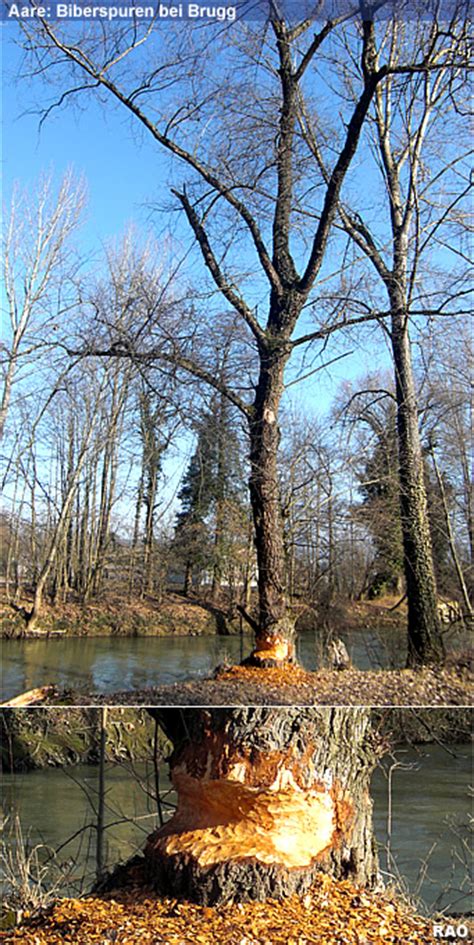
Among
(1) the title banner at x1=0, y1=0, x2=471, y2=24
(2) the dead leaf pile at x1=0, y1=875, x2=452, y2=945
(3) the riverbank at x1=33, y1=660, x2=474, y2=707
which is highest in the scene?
(1) the title banner at x1=0, y1=0, x2=471, y2=24

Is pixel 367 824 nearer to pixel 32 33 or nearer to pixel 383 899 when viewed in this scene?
pixel 383 899

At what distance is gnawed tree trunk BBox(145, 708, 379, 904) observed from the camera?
1858 mm

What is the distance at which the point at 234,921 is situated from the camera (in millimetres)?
1840

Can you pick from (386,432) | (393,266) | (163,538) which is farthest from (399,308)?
(163,538)

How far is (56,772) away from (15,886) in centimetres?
41

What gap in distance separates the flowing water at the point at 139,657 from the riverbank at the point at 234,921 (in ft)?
2.82

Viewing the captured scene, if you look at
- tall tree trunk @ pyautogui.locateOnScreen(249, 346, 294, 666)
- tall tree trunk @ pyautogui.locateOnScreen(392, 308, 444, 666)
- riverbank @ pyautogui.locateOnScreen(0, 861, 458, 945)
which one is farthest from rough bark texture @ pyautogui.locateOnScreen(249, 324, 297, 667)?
riverbank @ pyautogui.locateOnScreen(0, 861, 458, 945)

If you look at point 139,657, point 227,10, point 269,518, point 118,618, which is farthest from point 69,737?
point 227,10

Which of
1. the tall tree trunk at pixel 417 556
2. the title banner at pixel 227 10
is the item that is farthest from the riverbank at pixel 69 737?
the title banner at pixel 227 10

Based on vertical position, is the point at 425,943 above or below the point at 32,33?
below

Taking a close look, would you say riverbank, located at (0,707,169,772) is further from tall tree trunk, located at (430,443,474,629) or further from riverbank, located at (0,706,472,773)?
tall tree trunk, located at (430,443,474,629)

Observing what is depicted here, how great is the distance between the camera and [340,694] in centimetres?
148

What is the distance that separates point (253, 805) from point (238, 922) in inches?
11.7

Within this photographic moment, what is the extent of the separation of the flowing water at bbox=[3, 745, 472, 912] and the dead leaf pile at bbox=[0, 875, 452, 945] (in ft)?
1.16
